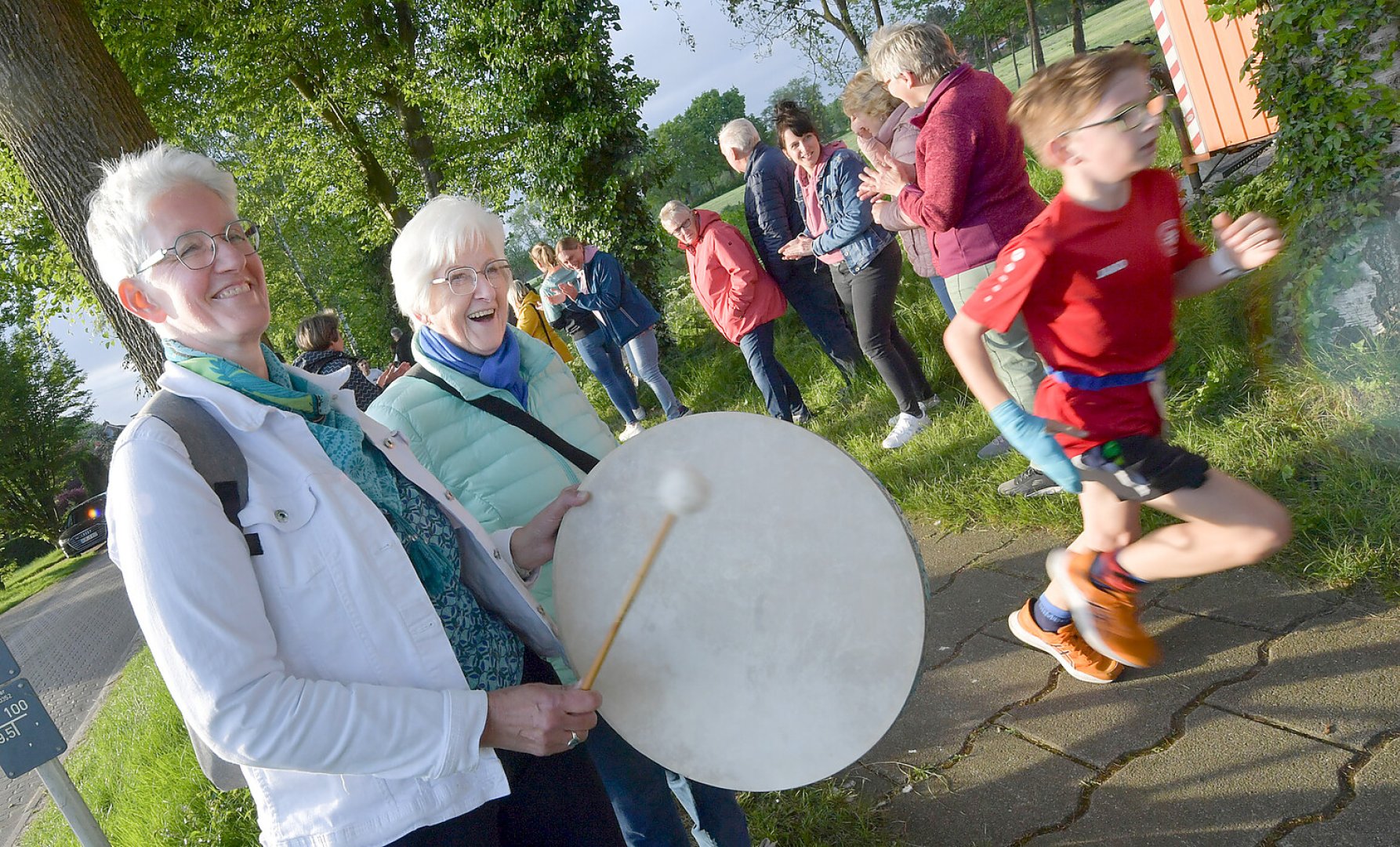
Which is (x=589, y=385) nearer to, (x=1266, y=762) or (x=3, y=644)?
(x=3, y=644)

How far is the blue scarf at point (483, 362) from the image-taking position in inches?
83.4

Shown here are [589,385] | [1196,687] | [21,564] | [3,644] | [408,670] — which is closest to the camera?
[408,670]

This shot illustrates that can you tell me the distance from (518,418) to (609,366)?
5.50 metres

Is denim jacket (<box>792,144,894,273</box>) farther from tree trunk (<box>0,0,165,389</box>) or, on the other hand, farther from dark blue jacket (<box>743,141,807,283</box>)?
tree trunk (<box>0,0,165,389</box>)

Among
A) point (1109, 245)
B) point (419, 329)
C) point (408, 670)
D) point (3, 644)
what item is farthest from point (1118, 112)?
point (3, 644)

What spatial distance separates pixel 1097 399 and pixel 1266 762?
36.8 inches

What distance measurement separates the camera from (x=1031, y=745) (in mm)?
2453

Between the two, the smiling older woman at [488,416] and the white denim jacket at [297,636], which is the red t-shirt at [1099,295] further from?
the white denim jacket at [297,636]

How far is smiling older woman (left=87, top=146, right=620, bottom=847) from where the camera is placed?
1.24m

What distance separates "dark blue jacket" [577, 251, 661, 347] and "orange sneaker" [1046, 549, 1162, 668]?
5.10 metres

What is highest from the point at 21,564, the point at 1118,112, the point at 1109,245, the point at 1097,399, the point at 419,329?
the point at 419,329

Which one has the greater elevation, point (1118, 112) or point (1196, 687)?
point (1118, 112)

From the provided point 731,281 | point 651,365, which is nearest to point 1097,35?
point 651,365

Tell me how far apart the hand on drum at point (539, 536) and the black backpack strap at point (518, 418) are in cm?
23
